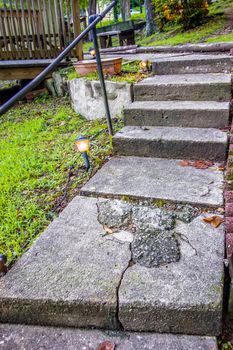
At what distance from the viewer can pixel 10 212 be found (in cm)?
197

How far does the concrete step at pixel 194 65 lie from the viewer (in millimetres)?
2959

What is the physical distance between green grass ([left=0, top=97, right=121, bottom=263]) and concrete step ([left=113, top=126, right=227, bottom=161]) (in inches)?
8.2

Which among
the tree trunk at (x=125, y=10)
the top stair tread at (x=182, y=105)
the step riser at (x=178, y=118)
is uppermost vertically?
the tree trunk at (x=125, y=10)

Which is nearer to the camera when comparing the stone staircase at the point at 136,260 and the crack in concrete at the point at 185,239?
the stone staircase at the point at 136,260

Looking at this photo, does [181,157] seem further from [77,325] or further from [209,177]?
[77,325]

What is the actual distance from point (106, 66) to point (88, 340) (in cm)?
285

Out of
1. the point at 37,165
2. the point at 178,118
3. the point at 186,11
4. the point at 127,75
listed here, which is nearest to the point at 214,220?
the point at 178,118

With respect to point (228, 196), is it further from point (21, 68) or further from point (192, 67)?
point (21, 68)

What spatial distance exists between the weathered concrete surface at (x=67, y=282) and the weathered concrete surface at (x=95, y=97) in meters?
1.81

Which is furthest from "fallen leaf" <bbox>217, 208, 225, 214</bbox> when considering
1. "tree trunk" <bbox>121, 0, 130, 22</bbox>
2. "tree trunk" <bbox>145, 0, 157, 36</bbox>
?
"tree trunk" <bbox>121, 0, 130, 22</bbox>

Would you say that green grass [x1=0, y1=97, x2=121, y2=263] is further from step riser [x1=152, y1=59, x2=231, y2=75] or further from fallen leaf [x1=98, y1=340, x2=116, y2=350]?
step riser [x1=152, y1=59, x2=231, y2=75]

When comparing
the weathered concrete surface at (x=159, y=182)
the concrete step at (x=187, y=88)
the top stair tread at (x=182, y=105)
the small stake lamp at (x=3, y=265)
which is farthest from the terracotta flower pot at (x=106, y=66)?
the small stake lamp at (x=3, y=265)

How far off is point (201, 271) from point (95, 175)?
40.5 inches

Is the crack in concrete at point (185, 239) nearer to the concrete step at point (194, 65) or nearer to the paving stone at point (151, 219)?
the paving stone at point (151, 219)
